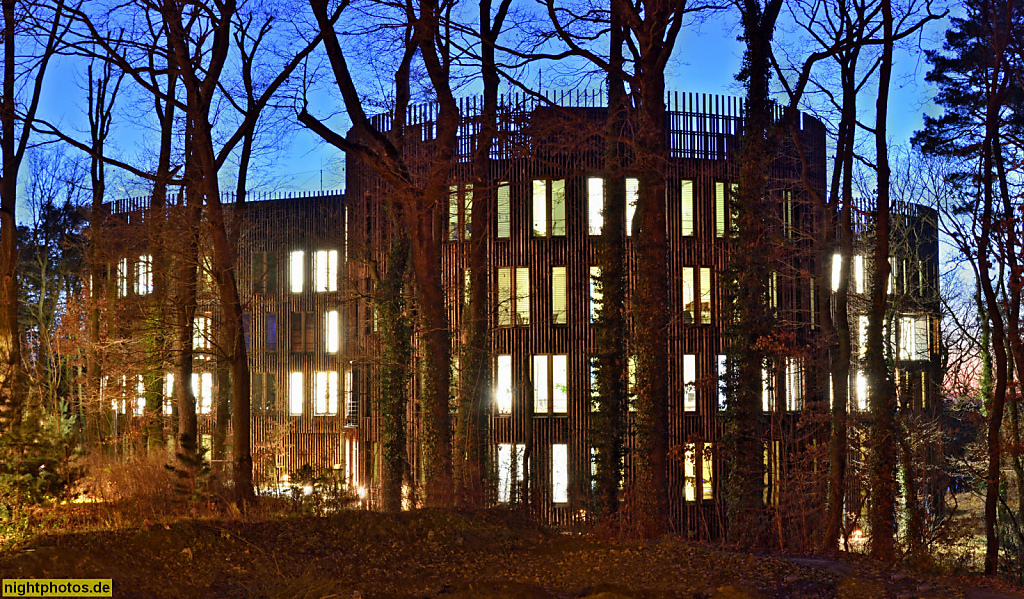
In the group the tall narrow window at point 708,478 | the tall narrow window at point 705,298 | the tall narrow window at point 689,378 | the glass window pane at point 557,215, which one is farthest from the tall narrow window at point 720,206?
the tall narrow window at point 708,478

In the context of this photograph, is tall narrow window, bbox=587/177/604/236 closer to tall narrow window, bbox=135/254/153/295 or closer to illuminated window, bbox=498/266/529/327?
illuminated window, bbox=498/266/529/327

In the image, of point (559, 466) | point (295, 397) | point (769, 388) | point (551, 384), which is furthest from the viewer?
point (295, 397)

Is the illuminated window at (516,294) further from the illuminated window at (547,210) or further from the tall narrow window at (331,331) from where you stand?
the tall narrow window at (331,331)

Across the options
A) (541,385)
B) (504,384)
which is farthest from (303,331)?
(541,385)

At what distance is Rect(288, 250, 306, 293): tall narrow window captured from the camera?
37.0 m

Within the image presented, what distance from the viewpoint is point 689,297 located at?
2878 cm

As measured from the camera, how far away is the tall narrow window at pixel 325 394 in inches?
1409

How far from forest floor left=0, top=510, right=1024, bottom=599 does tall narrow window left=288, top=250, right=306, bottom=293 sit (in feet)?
90.0

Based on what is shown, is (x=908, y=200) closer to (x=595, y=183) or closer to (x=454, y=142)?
(x=595, y=183)

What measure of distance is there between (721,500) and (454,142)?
56.1ft

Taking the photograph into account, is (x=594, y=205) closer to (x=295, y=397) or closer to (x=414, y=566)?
(x=295, y=397)

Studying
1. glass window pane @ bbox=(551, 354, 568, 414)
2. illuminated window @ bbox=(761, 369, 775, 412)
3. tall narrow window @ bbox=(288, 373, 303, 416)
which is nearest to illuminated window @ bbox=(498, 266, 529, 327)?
glass window pane @ bbox=(551, 354, 568, 414)

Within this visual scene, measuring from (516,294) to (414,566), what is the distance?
19854mm

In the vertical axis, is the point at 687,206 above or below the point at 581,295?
above
